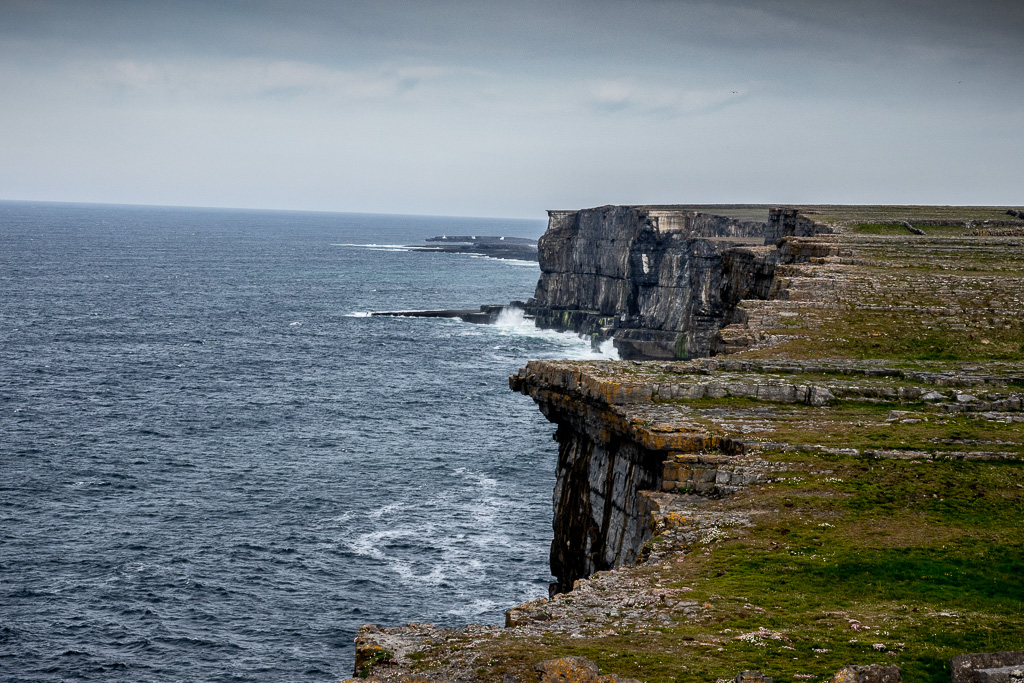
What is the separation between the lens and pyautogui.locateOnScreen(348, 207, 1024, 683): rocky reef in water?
15.9 m

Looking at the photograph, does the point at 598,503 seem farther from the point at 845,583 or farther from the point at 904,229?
the point at 904,229

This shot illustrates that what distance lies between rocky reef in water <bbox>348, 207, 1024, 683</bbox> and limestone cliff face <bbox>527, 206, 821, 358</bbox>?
2334 inches


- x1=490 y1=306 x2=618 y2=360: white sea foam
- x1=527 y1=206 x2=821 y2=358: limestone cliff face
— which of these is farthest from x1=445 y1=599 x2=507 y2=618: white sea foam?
x1=490 y1=306 x2=618 y2=360: white sea foam

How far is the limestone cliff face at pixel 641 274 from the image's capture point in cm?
12962

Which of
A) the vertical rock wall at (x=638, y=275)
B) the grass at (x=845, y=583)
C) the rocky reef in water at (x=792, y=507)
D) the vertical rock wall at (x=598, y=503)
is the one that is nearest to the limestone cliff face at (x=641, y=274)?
the vertical rock wall at (x=638, y=275)

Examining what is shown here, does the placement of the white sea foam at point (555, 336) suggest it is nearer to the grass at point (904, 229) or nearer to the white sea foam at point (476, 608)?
the grass at point (904, 229)

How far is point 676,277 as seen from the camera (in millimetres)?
142875

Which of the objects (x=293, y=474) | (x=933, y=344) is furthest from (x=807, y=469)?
(x=293, y=474)

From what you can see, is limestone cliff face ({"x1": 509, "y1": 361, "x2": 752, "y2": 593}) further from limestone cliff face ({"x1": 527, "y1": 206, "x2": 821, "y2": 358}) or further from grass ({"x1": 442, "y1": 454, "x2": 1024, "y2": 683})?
limestone cliff face ({"x1": 527, "y1": 206, "x2": 821, "y2": 358})

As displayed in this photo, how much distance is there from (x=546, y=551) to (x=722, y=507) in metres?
42.6

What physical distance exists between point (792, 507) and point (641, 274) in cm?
13011

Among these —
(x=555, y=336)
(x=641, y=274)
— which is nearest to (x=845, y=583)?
(x=641, y=274)

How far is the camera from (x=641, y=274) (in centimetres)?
15088

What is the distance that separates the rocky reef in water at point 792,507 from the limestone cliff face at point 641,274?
59273 mm
